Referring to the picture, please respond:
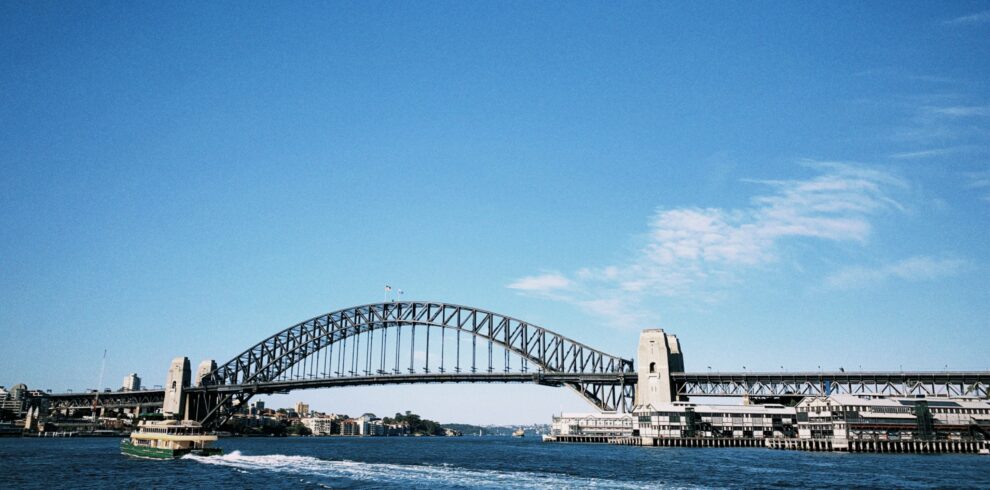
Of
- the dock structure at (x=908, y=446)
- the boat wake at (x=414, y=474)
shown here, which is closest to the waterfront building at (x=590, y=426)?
the dock structure at (x=908, y=446)

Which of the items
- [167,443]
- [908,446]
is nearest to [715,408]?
[908,446]

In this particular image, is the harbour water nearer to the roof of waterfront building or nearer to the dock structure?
the dock structure

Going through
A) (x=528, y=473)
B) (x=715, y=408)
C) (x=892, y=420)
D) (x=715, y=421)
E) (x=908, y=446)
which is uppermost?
(x=715, y=408)

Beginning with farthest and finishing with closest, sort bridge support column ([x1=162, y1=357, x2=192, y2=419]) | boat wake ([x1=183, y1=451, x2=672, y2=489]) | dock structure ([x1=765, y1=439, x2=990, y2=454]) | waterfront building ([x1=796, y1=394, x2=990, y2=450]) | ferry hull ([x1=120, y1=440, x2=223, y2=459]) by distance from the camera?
bridge support column ([x1=162, y1=357, x2=192, y2=419])
waterfront building ([x1=796, y1=394, x2=990, y2=450])
dock structure ([x1=765, y1=439, x2=990, y2=454])
ferry hull ([x1=120, y1=440, x2=223, y2=459])
boat wake ([x1=183, y1=451, x2=672, y2=489])

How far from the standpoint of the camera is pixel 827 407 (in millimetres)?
102875

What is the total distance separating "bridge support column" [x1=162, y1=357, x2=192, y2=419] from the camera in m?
168

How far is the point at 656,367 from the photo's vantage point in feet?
408

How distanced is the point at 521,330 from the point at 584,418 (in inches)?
808

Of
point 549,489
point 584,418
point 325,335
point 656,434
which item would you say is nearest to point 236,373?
point 325,335

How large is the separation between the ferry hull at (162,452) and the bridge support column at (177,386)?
85.9 m

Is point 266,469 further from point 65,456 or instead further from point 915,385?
point 915,385

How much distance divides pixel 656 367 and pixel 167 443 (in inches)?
3000

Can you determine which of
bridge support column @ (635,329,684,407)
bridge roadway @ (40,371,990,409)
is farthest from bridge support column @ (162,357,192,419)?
bridge support column @ (635,329,684,407)

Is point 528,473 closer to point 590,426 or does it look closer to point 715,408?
point 715,408
